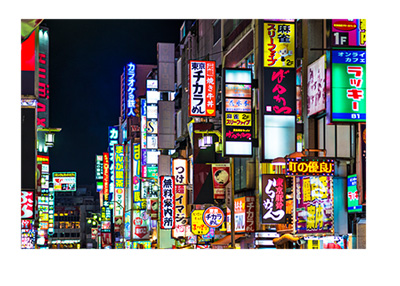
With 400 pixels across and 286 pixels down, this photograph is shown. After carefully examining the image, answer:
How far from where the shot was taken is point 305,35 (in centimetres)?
1972

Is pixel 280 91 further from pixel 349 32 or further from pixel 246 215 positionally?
pixel 246 215

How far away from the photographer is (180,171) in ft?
99.4

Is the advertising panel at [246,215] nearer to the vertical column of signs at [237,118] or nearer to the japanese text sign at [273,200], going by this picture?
the vertical column of signs at [237,118]

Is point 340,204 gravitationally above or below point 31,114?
below

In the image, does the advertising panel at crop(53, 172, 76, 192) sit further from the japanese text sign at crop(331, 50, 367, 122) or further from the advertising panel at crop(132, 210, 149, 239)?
the japanese text sign at crop(331, 50, 367, 122)

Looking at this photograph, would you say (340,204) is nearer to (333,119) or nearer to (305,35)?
(333,119)

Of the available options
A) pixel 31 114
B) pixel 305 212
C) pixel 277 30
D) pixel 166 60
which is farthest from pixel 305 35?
pixel 166 60

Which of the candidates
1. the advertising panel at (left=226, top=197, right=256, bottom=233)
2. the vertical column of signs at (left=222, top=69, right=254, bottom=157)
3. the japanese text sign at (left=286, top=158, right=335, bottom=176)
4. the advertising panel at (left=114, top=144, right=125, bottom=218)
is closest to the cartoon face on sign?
the advertising panel at (left=226, top=197, right=256, bottom=233)

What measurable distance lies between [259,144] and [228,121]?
1.20m

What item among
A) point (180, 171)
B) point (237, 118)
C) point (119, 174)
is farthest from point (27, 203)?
point (119, 174)

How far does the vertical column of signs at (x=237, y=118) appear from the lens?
1950 cm

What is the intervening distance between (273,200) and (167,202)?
11.1m
